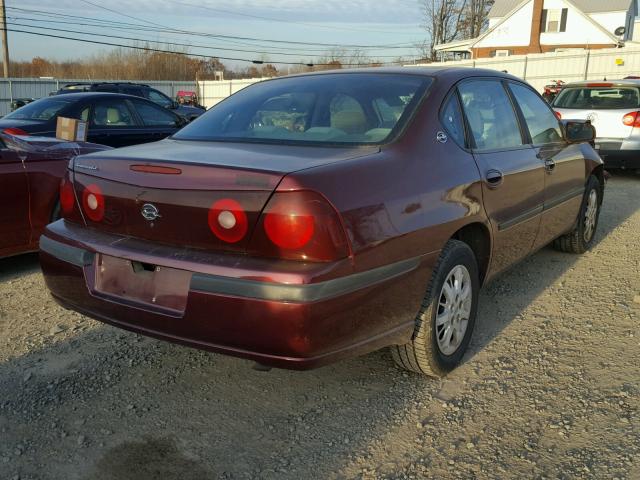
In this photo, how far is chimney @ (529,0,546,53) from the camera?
3859 centimetres

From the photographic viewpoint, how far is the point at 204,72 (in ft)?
195

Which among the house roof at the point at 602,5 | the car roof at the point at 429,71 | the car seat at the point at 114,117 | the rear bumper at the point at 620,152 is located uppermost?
the house roof at the point at 602,5

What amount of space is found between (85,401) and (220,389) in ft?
2.13

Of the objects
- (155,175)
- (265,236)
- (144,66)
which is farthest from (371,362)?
(144,66)

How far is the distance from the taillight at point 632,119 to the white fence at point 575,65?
17.0m

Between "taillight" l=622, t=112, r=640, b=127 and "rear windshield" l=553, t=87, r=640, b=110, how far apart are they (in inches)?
9.0

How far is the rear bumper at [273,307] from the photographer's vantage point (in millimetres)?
2279

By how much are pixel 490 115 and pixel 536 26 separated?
130 ft

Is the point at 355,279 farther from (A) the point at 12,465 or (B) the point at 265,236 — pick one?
(A) the point at 12,465

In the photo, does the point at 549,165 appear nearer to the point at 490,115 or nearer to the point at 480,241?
the point at 490,115

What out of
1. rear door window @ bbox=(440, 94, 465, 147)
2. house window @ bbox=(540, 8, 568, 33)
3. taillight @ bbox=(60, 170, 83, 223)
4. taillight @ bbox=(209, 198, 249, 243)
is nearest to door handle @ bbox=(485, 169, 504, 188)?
rear door window @ bbox=(440, 94, 465, 147)

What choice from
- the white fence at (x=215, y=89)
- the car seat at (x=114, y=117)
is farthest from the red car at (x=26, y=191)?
the white fence at (x=215, y=89)

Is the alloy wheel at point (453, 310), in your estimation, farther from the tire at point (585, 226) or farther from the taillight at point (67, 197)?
the tire at point (585, 226)

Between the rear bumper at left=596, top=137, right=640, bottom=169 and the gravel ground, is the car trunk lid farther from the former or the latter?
the rear bumper at left=596, top=137, right=640, bottom=169
